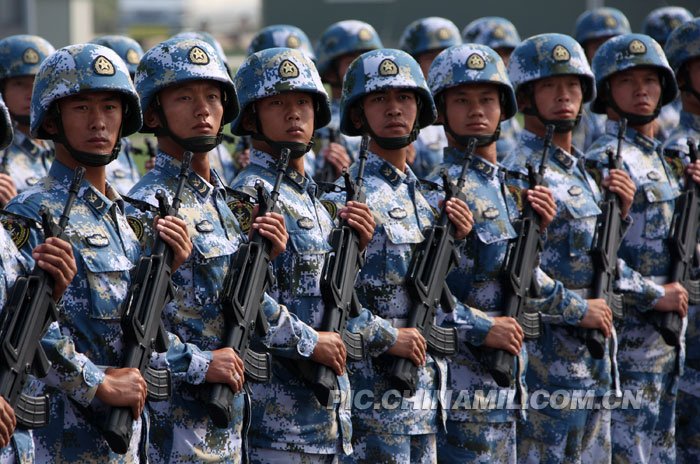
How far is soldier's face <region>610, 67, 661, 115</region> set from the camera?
8.71 metres

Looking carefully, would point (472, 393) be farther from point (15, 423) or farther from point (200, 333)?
point (15, 423)

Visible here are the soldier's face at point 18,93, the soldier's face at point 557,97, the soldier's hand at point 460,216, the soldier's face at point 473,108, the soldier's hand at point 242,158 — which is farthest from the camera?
the soldier's hand at point 242,158

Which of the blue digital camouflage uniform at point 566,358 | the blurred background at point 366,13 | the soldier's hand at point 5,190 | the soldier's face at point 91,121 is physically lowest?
the blurred background at point 366,13

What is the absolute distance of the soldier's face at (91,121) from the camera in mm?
5551

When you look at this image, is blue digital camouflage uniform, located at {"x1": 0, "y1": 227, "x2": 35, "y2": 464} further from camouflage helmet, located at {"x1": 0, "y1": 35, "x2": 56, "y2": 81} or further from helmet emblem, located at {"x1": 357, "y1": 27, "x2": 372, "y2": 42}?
helmet emblem, located at {"x1": 357, "y1": 27, "x2": 372, "y2": 42}

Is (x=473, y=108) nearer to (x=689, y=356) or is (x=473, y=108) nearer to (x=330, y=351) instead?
(x=330, y=351)

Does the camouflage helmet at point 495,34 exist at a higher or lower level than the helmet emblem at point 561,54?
lower

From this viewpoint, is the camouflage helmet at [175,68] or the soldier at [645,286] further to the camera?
the soldier at [645,286]

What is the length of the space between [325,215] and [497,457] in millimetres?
1605

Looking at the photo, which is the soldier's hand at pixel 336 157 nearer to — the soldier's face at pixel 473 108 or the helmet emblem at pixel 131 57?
the helmet emblem at pixel 131 57

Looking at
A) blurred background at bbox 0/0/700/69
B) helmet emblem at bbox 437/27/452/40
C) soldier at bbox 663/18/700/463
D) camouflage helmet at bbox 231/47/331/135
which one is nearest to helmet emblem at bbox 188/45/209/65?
camouflage helmet at bbox 231/47/331/135

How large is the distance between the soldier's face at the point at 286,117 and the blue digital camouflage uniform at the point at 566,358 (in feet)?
5.07

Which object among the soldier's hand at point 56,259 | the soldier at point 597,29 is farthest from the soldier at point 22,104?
the soldier at point 597,29

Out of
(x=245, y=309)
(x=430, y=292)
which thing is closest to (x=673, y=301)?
(x=430, y=292)
